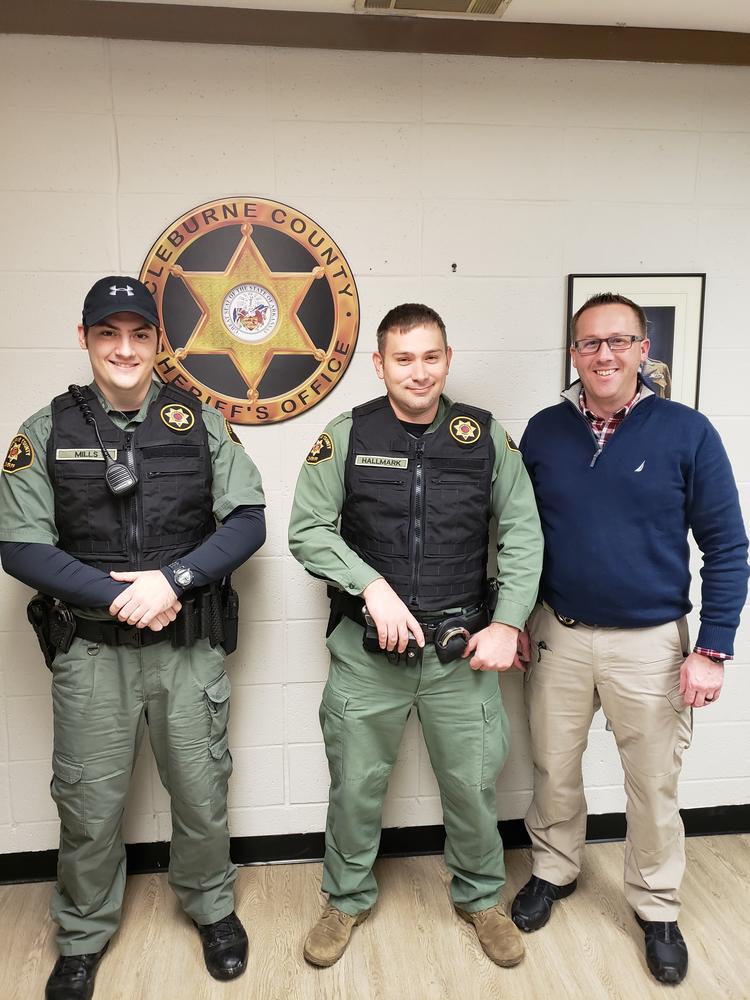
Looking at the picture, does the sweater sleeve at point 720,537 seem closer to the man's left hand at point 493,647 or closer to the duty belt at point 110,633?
the man's left hand at point 493,647

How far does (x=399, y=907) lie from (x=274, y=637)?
36.3 inches

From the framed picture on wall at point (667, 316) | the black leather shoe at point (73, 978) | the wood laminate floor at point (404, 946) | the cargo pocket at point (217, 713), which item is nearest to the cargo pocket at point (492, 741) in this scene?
the wood laminate floor at point (404, 946)

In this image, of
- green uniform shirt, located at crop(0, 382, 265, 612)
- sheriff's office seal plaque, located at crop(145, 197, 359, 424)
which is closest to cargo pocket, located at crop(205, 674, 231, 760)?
green uniform shirt, located at crop(0, 382, 265, 612)

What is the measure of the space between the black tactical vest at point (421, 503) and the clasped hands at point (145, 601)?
1.80ft

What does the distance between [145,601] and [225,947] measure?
1030 mm

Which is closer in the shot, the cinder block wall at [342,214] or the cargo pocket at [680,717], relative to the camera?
the cargo pocket at [680,717]

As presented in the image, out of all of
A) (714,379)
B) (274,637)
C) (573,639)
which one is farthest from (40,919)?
(714,379)

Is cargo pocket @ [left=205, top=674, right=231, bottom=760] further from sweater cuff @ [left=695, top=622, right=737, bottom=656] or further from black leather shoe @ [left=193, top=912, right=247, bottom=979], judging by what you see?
sweater cuff @ [left=695, top=622, right=737, bottom=656]

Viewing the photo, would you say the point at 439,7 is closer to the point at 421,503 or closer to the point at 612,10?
the point at 612,10

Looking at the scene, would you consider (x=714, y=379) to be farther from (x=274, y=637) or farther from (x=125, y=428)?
(x=125, y=428)

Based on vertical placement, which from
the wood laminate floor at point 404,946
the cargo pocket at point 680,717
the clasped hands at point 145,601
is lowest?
the wood laminate floor at point 404,946

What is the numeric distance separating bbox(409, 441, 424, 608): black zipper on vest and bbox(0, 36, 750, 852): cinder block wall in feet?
1.46

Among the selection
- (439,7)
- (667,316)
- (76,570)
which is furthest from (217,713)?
(439,7)

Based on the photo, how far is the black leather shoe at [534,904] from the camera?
7.20ft
